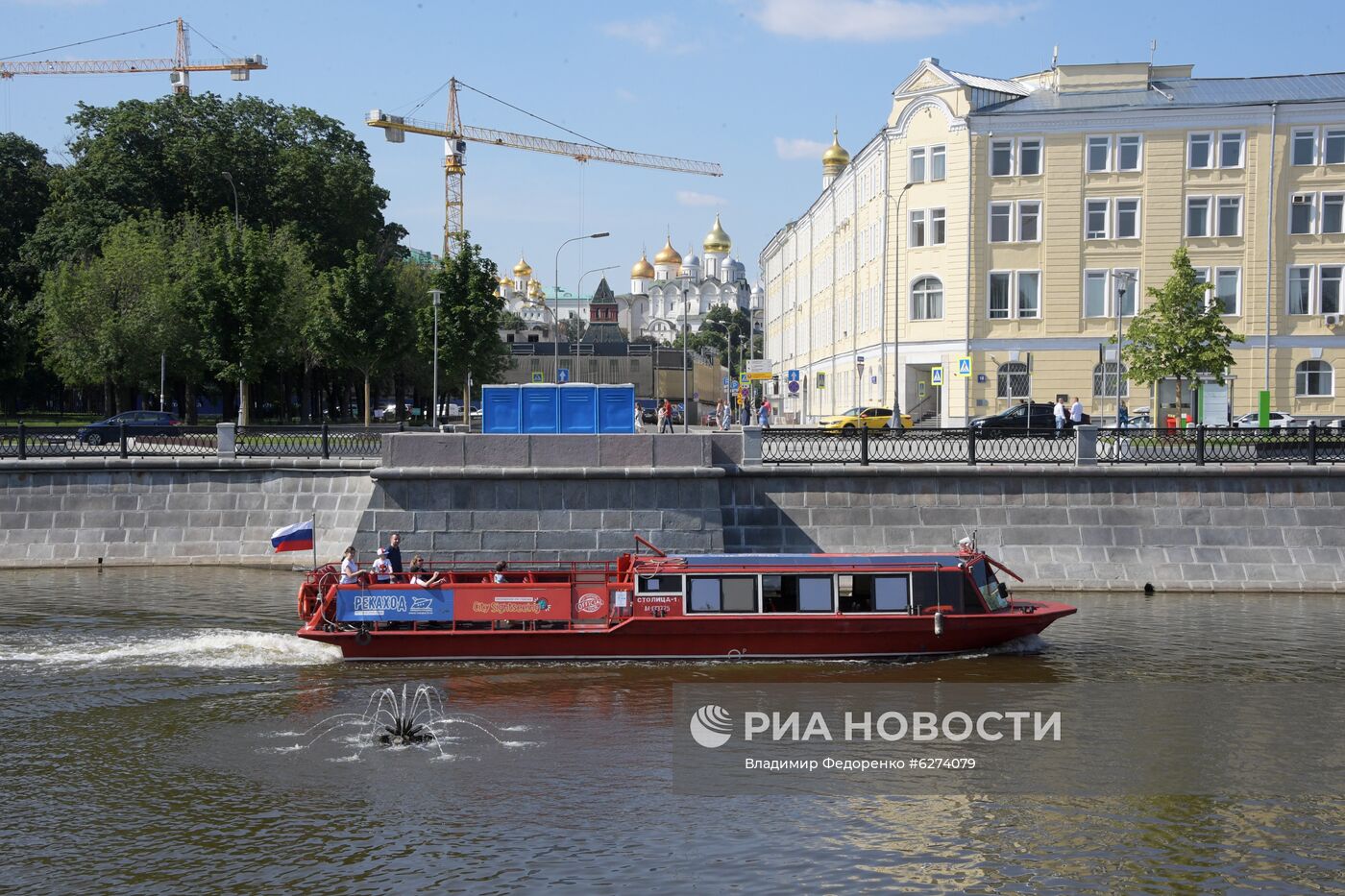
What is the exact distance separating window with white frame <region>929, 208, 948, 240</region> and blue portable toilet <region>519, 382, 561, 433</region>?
26173 mm

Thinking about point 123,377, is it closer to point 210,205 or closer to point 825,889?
point 210,205

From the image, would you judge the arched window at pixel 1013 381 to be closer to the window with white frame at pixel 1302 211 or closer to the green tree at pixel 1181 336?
the green tree at pixel 1181 336

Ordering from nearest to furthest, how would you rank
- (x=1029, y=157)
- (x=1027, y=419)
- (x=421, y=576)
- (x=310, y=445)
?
(x=421, y=576) → (x=310, y=445) → (x=1027, y=419) → (x=1029, y=157)

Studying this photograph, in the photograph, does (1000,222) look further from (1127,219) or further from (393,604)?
(393,604)

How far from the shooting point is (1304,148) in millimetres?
47406

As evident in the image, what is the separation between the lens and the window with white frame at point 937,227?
50750 mm

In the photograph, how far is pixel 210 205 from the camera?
7200 centimetres

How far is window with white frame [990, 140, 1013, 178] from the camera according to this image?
49125mm

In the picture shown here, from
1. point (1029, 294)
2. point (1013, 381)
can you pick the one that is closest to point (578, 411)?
point (1013, 381)

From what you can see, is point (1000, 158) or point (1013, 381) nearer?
point (1000, 158)

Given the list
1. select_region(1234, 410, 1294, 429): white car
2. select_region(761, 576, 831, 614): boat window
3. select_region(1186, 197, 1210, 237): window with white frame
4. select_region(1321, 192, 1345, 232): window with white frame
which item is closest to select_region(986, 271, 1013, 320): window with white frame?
select_region(1186, 197, 1210, 237): window with white frame

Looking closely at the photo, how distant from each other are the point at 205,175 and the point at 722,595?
5816 centimetres

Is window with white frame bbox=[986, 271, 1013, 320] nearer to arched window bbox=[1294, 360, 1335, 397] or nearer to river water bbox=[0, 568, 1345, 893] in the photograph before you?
arched window bbox=[1294, 360, 1335, 397]

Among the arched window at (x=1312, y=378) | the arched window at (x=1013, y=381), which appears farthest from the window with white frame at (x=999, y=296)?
the arched window at (x=1312, y=378)
